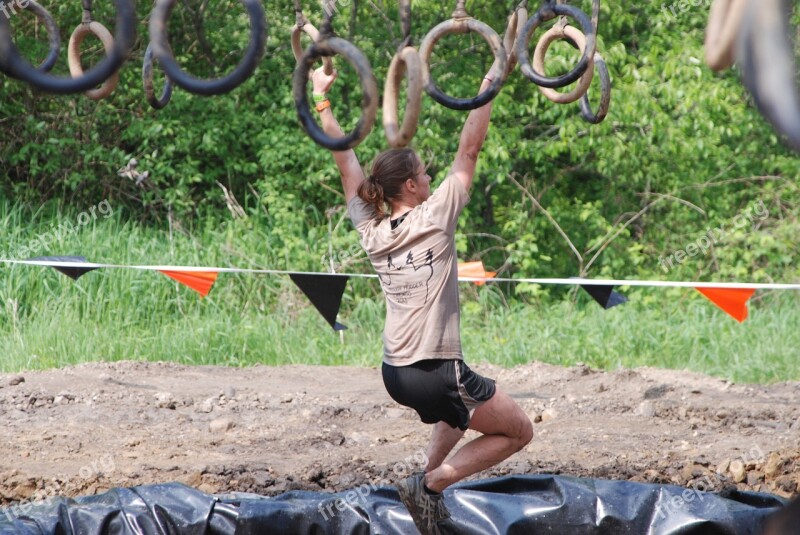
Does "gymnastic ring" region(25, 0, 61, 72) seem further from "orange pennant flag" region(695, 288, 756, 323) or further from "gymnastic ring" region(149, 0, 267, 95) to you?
"orange pennant flag" region(695, 288, 756, 323)

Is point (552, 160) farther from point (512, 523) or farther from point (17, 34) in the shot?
point (512, 523)

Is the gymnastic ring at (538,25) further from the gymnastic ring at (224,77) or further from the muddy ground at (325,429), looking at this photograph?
the muddy ground at (325,429)

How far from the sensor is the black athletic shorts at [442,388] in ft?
12.0

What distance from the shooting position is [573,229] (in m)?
12.0

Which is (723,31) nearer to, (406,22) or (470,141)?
(406,22)

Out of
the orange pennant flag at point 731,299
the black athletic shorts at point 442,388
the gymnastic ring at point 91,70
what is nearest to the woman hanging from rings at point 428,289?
the black athletic shorts at point 442,388

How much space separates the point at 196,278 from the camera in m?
7.13

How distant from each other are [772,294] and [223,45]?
671cm

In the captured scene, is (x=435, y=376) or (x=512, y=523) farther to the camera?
(x=512, y=523)

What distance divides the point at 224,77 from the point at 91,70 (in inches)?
14.9

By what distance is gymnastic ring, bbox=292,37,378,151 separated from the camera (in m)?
2.94

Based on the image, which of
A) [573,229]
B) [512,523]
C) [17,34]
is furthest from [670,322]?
[17,34]

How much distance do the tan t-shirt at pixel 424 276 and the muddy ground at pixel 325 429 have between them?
1.52 metres

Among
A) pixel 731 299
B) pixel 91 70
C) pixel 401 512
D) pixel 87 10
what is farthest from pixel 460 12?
pixel 731 299
